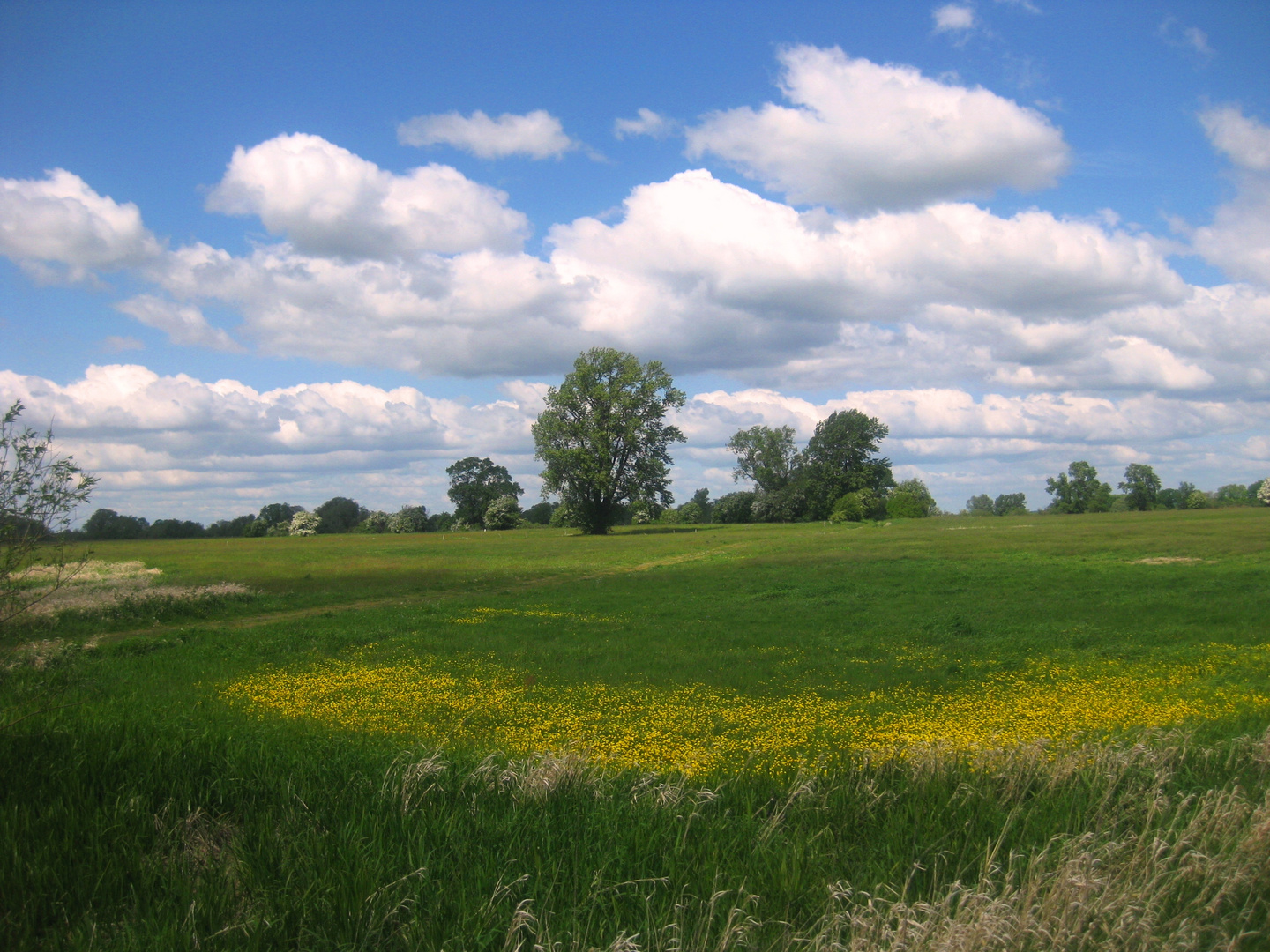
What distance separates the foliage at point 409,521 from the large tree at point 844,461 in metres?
58.6

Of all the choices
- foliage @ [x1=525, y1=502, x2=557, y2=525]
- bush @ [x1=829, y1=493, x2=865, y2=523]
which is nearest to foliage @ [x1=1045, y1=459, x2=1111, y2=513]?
bush @ [x1=829, y1=493, x2=865, y2=523]

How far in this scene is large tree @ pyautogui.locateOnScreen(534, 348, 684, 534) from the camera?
7575 cm

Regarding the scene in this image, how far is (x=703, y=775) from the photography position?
8016mm

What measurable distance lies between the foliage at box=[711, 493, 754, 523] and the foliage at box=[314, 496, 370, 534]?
191 ft

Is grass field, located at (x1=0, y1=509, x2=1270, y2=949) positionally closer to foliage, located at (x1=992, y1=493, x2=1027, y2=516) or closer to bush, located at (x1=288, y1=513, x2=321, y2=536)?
bush, located at (x1=288, y1=513, x2=321, y2=536)

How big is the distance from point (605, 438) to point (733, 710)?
A: 214 feet

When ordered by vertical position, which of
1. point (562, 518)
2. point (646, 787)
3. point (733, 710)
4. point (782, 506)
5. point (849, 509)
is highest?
point (782, 506)

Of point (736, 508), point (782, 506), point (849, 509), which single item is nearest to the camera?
point (849, 509)

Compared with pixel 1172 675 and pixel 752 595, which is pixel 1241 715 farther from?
pixel 752 595

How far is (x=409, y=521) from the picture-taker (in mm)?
116125

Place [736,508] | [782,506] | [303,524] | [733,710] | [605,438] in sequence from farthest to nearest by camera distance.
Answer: [736,508]
[782,506]
[303,524]
[605,438]
[733,710]

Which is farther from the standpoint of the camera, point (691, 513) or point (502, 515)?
point (691, 513)

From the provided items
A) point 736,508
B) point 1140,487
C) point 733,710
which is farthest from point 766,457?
point 733,710

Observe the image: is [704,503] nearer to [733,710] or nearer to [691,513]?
[691,513]
